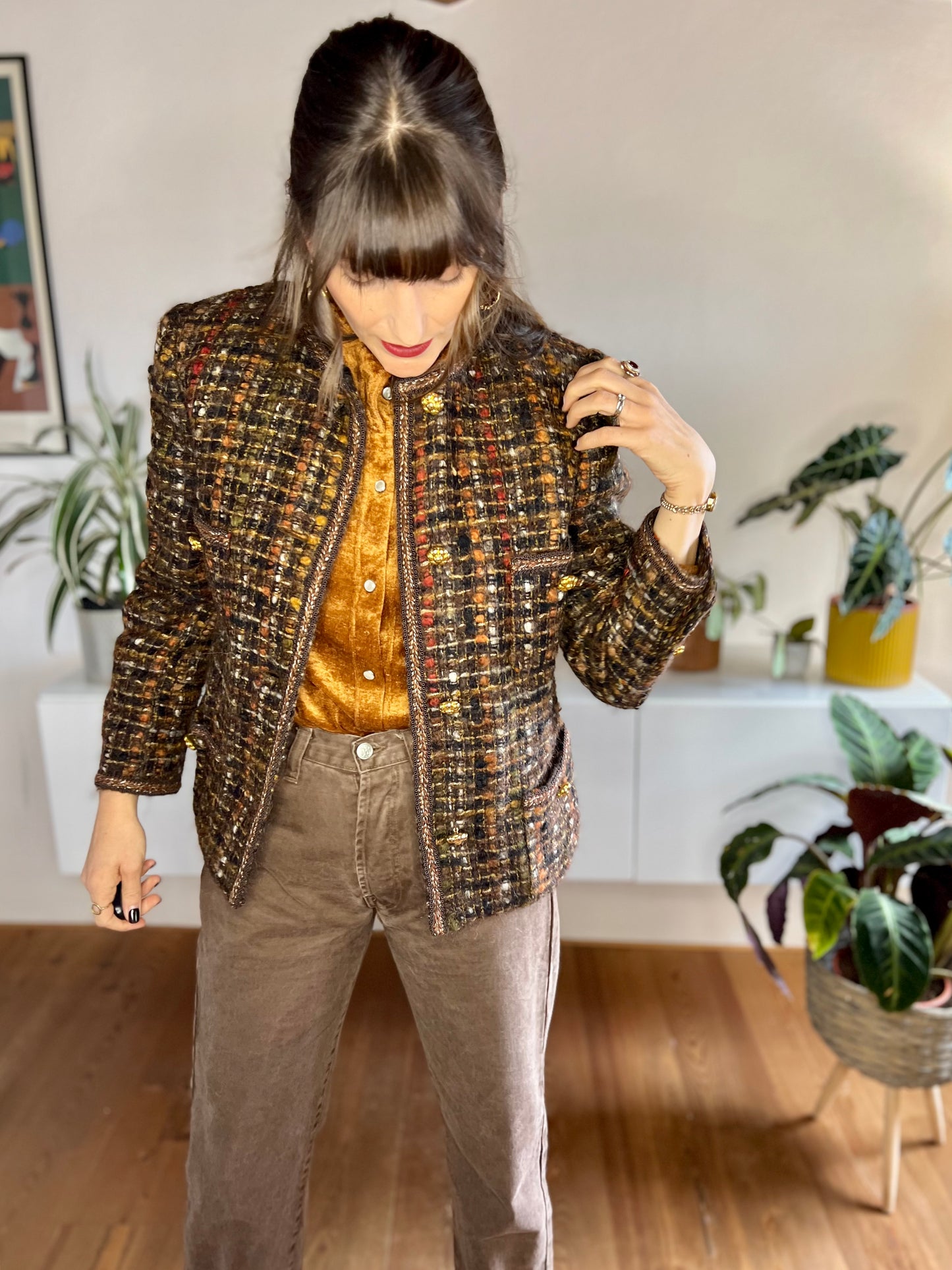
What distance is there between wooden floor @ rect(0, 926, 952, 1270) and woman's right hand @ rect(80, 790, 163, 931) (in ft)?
2.93

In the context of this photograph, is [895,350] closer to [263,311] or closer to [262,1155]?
[263,311]

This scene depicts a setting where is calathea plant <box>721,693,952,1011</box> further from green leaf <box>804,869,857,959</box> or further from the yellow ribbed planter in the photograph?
the yellow ribbed planter

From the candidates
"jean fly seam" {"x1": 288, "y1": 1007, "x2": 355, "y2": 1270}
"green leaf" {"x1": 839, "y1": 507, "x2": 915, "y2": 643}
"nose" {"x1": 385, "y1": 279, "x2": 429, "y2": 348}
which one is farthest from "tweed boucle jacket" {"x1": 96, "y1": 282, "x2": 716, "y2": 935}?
"green leaf" {"x1": 839, "y1": 507, "x2": 915, "y2": 643}

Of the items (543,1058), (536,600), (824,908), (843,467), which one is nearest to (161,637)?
(536,600)

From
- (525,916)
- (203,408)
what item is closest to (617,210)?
(203,408)

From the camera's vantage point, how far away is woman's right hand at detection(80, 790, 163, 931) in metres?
1.14

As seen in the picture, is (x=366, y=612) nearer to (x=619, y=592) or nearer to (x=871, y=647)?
(x=619, y=592)

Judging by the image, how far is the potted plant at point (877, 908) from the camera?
1.70 metres

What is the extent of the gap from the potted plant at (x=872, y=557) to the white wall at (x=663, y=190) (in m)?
0.12

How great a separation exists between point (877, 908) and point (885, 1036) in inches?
10.3

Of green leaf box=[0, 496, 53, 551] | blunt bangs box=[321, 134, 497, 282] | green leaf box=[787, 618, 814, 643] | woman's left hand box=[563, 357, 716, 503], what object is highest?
blunt bangs box=[321, 134, 497, 282]

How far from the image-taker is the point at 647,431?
1014mm

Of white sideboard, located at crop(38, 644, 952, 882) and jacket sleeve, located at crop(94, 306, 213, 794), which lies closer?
jacket sleeve, located at crop(94, 306, 213, 794)

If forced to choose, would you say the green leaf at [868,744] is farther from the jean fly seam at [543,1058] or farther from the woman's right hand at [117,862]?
the woman's right hand at [117,862]
